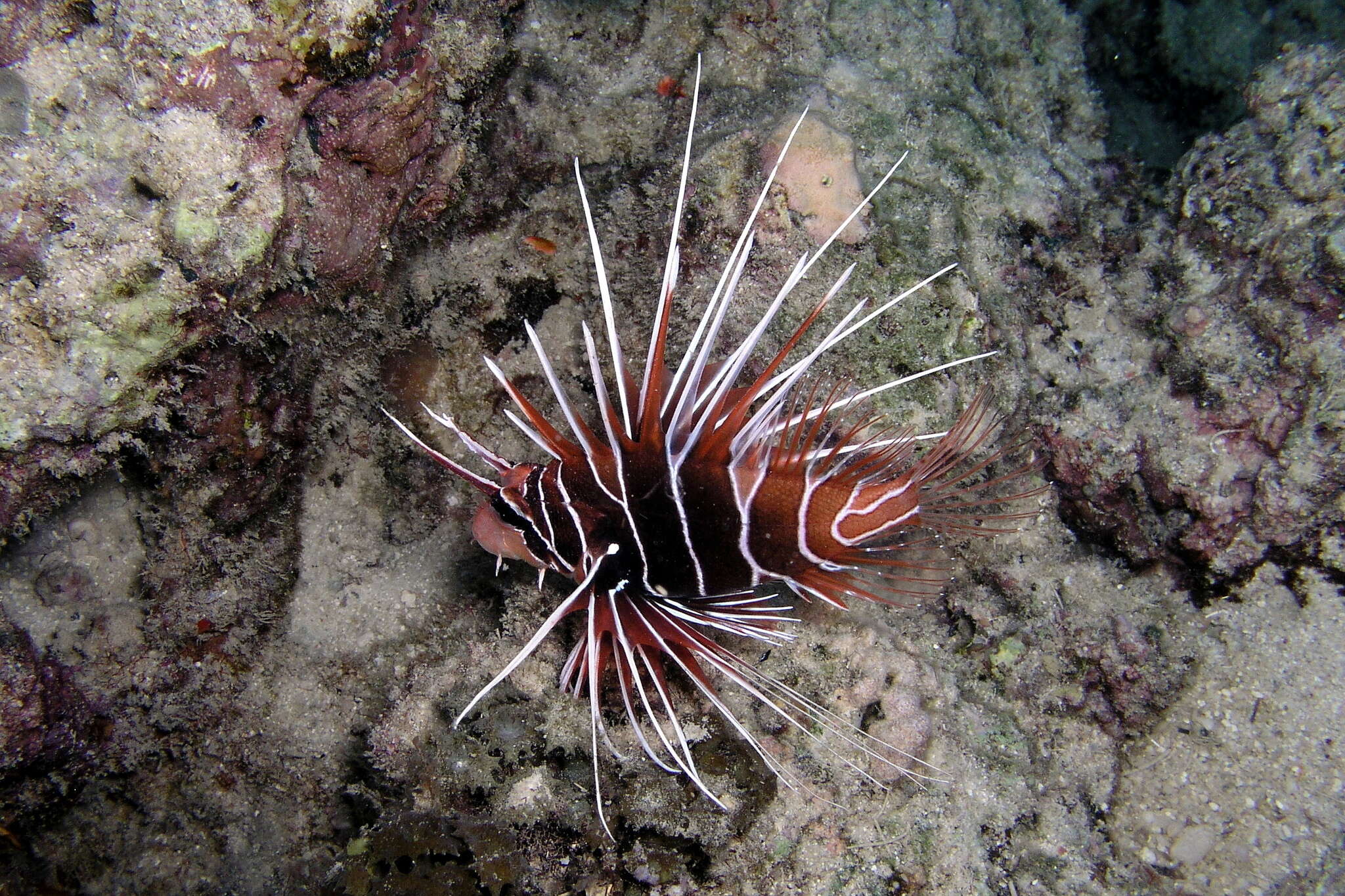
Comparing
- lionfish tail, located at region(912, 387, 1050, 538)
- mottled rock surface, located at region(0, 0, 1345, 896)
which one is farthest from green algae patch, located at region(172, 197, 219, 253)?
lionfish tail, located at region(912, 387, 1050, 538)

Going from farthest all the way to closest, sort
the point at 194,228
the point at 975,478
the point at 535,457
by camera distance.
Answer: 1. the point at 535,457
2. the point at 975,478
3. the point at 194,228

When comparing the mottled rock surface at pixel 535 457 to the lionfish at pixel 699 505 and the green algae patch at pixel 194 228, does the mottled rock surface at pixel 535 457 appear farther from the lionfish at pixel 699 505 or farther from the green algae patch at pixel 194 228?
the lionfish at pixel 699 505

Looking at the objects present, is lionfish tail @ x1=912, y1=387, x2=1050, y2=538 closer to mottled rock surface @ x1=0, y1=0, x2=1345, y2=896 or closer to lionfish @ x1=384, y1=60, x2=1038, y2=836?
lionfish @ x1=384, y1=60, x2=1038, y2=836

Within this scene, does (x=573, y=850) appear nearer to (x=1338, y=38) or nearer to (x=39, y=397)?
(x=39, y=397)

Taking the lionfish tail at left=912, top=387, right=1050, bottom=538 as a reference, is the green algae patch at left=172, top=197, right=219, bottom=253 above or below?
above

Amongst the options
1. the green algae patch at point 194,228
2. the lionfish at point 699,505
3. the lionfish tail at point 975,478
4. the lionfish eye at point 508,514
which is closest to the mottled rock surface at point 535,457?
the green algae patch at point 194,228

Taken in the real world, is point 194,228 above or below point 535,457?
above

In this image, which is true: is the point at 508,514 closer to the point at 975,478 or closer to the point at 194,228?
the point at 194,228

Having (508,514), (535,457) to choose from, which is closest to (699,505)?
(508,514)
